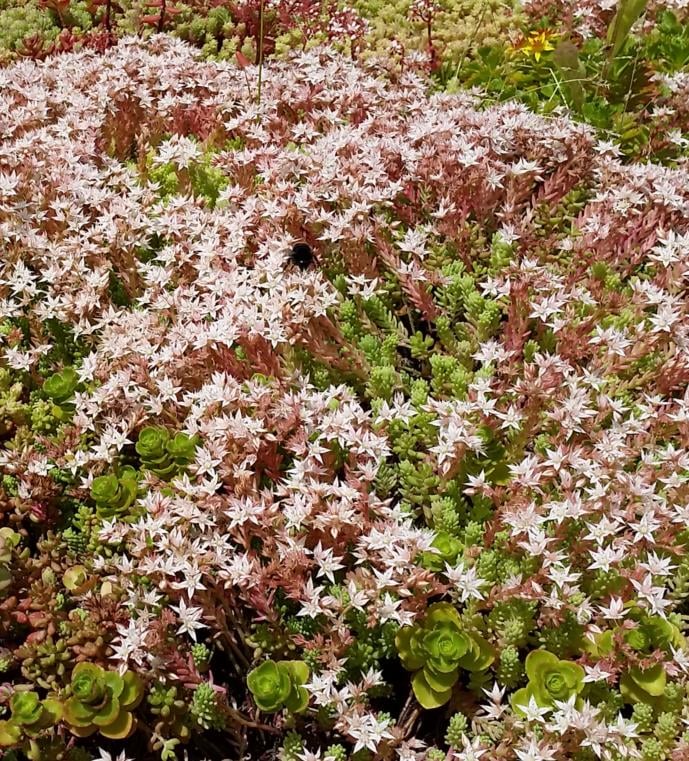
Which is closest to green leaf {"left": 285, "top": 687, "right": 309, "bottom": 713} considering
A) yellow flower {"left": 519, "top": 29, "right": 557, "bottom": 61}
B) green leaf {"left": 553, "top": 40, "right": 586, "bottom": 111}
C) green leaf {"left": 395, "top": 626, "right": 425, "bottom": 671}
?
green leaf {"left": 395, "top": 626, "right": 425, "bottom": 671}

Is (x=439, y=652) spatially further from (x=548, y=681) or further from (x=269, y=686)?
(x=269, y=686)

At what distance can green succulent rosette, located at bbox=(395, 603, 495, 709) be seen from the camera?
2.13 meters

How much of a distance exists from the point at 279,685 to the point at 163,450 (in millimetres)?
880

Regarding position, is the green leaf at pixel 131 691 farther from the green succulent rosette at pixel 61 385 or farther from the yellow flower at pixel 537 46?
the yellow flower at pixel 537 46

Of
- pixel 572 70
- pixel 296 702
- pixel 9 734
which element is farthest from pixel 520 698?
pixel 572 70

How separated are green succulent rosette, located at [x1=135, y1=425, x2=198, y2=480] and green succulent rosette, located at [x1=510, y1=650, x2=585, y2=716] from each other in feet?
3.91

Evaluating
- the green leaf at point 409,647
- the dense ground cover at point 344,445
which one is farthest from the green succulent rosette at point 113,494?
the green leaf at point 409,647

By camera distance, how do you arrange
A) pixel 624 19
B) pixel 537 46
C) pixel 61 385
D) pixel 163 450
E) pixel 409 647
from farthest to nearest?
pixel 537 46
pixel 624 19
pixel 61 385
pixel 163 450
pixel 409 647

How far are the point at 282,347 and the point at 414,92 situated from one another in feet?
Answer: 7.18

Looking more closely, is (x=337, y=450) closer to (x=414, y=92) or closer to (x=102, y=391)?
(x=102, y=391)

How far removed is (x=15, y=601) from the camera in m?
2.36

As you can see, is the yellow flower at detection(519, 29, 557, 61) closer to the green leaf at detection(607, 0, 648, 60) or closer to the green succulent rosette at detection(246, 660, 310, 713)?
the green leaf at detection(607, 0, 648, 60)

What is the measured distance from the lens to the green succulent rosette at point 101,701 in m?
2.10

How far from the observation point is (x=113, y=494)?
2469 mm
